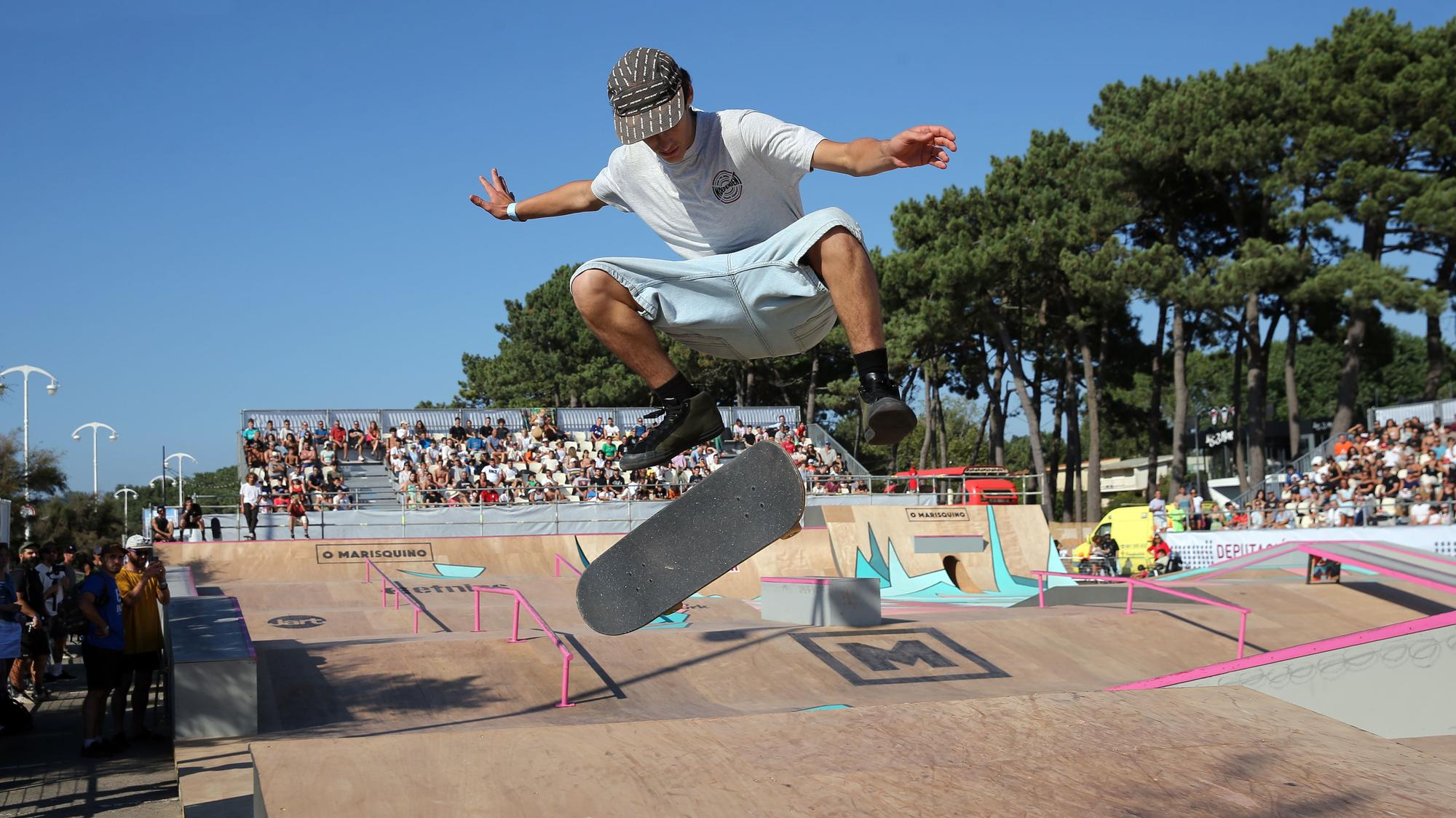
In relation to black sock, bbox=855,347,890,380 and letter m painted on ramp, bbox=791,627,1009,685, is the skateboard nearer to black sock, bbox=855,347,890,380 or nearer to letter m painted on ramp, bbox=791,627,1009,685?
black sock, bbox=855,347,890,380

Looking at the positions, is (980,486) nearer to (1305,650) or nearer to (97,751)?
(1305,650)

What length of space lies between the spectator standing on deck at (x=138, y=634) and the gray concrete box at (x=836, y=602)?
7523 mm

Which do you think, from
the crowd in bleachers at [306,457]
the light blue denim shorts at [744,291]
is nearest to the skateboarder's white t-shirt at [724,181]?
the light blue denim shorts at [744,291]

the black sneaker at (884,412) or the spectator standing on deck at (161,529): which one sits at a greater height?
the black sneaker at (884,412)

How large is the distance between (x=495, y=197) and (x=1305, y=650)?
290 inches

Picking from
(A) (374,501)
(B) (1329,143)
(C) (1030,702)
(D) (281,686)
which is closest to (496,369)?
(A) (374,501)

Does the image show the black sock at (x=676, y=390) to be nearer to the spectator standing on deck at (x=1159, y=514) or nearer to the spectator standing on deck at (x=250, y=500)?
the spectator standing on deck at (x=250, y=500)

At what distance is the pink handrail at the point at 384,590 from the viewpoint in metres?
13.7

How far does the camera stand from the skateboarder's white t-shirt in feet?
13.5

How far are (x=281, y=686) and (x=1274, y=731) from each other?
8.17 m

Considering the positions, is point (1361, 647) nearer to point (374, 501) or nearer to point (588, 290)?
point (588, 290)

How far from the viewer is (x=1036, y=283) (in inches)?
1560

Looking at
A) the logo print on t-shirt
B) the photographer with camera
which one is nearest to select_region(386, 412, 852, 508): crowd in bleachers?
the photographer with camera

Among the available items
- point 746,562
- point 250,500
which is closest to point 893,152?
point 746,562
